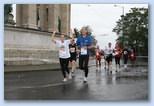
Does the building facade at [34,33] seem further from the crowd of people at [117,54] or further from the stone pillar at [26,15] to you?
the crowd of people at [117,54]

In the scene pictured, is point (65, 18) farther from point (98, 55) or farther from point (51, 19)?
point (98, 55)

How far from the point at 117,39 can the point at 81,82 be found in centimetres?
63

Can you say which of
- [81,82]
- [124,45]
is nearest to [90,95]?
[81,82]

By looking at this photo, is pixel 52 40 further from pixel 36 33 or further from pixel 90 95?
pixel 90 95

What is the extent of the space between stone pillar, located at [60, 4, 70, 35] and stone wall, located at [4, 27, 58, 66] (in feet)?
0.61

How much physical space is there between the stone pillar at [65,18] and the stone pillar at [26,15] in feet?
1.03

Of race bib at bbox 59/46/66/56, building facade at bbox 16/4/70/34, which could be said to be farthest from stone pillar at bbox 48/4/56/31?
race bib at bbox 59/46/66/56

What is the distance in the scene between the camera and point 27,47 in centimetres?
740

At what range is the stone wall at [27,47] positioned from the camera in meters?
7.29

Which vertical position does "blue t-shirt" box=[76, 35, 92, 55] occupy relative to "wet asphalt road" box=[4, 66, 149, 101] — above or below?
above

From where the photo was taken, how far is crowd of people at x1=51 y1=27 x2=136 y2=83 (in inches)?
290

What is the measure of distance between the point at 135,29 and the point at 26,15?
4.08ft

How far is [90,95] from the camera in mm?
7168

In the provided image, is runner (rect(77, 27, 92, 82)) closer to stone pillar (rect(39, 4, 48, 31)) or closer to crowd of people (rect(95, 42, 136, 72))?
crowd of people (rect(95, 42, 136, 72))
